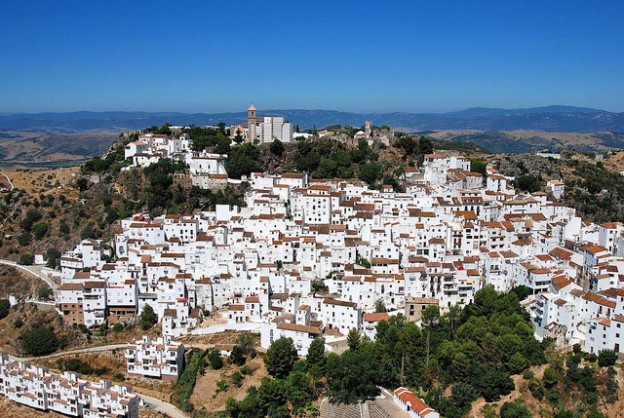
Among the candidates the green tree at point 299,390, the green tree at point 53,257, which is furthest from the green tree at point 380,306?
the green tree at point 53,257

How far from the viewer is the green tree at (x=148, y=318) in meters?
27.6

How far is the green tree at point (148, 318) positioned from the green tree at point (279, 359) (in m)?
6.87

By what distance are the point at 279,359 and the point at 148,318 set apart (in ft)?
25.1

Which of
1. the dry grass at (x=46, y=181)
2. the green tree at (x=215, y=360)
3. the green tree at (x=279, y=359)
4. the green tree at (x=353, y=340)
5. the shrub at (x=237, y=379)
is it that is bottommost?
the shrub at (x=237, y=379)

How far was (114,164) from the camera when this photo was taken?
4409 centimetres

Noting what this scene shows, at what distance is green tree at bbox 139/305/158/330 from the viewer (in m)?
27.6

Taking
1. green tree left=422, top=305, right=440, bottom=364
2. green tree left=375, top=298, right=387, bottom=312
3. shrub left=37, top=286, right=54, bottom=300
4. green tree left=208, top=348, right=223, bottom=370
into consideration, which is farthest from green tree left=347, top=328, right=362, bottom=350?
shrub left=37, top=286, right=54, bottom=300

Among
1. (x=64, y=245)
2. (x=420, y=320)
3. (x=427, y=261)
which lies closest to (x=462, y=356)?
(x=420, y=320)

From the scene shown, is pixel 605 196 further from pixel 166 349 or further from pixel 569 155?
pixel 166 349

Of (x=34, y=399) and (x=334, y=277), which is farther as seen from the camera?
(x=334, y=277)

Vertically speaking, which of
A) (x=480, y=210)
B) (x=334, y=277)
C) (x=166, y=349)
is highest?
(x=480, y=210)

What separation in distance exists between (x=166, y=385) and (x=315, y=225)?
35.9ft

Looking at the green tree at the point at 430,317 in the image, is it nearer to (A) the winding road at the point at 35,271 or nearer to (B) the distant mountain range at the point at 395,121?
(A) the winding road at the point at 35,271

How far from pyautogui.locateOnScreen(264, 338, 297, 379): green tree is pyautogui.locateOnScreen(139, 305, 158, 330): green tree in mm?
6867
